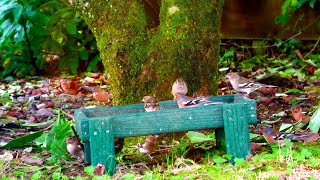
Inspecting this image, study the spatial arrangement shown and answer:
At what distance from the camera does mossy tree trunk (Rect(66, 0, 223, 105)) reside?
520cm

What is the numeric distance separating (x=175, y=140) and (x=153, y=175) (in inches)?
43.0

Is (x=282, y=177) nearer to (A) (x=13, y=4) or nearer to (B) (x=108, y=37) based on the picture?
(B) (x=108, y=37)

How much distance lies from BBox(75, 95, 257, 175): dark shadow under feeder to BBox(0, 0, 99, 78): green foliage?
4.61 metres

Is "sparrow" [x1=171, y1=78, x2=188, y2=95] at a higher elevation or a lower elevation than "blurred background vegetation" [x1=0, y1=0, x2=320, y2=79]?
lower

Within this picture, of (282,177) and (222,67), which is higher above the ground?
(222,67)

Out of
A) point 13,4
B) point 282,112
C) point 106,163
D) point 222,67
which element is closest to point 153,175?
point 106,163

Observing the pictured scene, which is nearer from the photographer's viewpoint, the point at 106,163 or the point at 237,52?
the point at 106,163

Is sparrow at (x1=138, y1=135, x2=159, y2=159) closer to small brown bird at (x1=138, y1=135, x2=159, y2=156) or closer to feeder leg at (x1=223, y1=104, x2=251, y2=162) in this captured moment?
small brown bird at (x1=138, y1=135, x2=159, y2=156)

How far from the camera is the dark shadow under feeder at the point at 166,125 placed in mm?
4055

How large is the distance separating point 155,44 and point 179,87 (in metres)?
0.49

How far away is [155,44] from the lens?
5277 mm

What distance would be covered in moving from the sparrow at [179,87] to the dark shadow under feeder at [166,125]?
61 centimetres

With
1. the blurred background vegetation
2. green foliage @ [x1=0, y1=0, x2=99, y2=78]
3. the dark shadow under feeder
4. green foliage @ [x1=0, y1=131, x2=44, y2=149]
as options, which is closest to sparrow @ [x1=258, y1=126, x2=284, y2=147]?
the dark shadow under feeder

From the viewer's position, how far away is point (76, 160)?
15.5 ft
